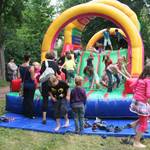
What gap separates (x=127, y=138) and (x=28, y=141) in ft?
6.07

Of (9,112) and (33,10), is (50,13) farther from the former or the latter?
(9,112)

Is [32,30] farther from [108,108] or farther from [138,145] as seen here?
[138,145]

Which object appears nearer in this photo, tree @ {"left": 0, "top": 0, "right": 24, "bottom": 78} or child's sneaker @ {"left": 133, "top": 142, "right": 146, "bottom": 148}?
child's sneaker @ {"left": 133, "top": 142, "right": 146, "bottom": 148}

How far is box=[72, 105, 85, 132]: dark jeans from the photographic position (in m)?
7.87

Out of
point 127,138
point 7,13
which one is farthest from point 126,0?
point 127,138

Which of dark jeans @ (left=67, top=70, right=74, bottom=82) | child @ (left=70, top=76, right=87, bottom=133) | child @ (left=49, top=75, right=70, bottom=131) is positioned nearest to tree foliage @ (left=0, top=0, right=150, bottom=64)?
dark jeans @ (left=67, top=70, right=74, bottom=82)

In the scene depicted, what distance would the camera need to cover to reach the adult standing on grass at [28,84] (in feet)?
30.7

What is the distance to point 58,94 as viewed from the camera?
27.0ft

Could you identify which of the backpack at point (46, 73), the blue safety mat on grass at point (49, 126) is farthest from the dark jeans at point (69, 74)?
the backpack at point (46, 73)

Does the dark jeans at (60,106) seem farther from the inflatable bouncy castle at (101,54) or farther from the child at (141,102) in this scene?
the child at (141,102)

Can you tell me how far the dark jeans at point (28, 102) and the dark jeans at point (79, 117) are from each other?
1.86m

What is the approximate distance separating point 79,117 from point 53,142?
90 cm

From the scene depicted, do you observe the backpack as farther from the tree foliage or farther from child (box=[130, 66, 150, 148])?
the tree foliage

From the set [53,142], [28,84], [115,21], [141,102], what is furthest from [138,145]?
[115,21]
